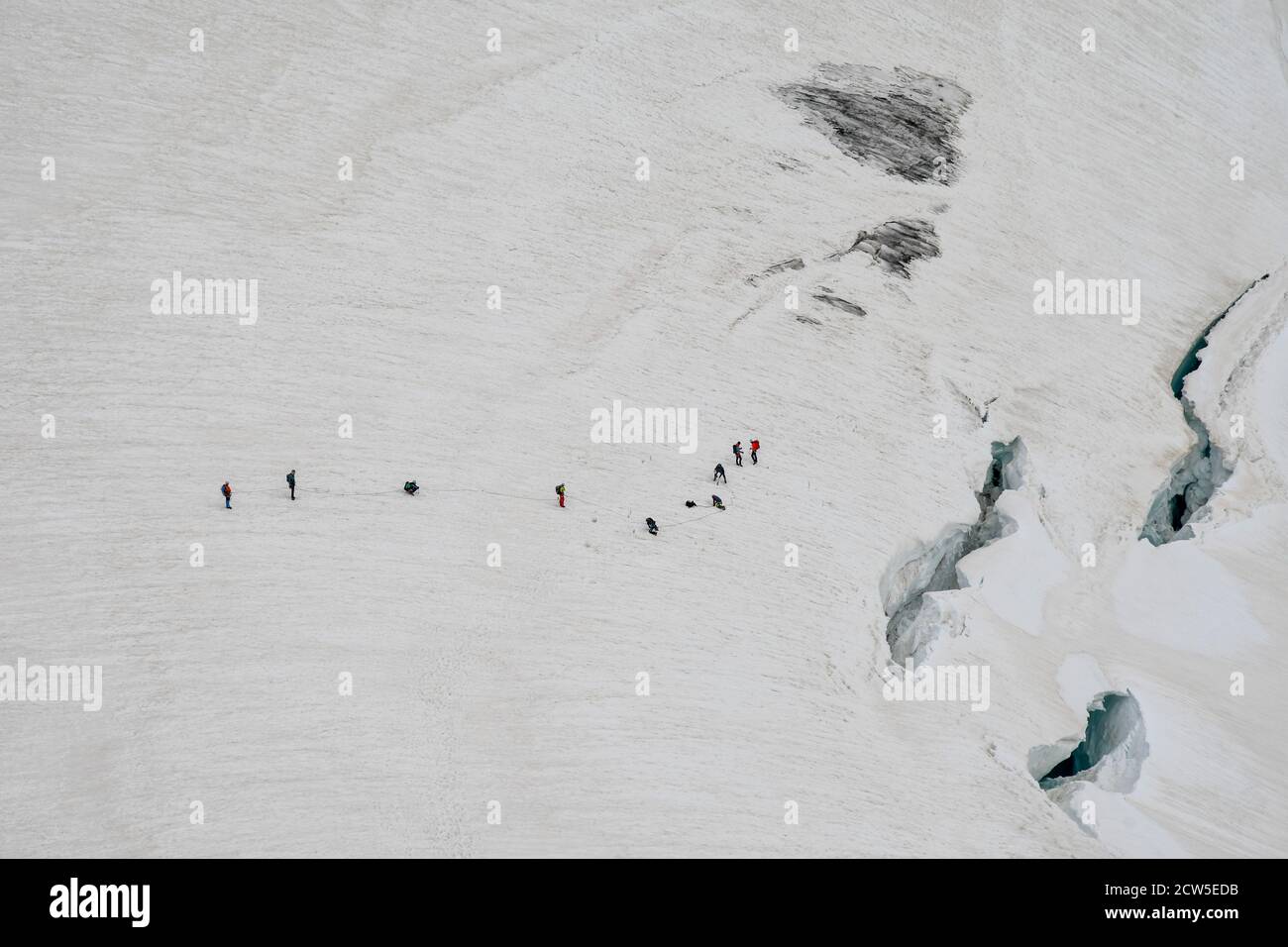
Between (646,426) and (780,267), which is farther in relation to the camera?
(780,267)

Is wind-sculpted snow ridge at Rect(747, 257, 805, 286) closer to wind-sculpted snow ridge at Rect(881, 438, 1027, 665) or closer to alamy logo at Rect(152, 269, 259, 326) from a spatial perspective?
wind-sculpted snow ridge at Rect(881, 438, 1027, 665)

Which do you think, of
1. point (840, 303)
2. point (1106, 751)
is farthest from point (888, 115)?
point (1106, 751)

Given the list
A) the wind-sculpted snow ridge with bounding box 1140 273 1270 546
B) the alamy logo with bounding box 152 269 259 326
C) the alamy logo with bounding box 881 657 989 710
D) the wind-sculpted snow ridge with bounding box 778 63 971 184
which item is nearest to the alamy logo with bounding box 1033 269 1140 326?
the wind-sculpted snow ridge with bounding box 1140 273 1270 546

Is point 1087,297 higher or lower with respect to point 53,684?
higher

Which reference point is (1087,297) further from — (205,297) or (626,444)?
(205,297)

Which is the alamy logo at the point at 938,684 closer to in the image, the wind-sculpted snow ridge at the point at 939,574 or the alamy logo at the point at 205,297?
the wind-sculpted snow ridge at the point at 939,574
